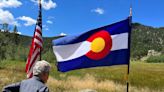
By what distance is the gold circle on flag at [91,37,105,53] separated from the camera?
13064mm

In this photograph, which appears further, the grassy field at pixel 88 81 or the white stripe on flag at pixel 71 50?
the grassy field at pixel 88 81

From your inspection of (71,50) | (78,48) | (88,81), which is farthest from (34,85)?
(88,81)

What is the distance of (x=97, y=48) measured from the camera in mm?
13156

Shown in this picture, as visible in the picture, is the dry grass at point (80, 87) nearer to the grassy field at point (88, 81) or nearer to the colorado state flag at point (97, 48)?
the grassy field at point (88, 81)

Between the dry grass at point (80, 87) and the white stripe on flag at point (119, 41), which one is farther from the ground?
the white stripe on flag at point (119, 41)

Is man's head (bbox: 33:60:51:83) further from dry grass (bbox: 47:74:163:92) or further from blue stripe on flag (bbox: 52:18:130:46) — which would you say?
dry grass (bbox: 47:74:163:92)

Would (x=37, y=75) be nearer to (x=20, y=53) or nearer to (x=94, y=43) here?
(x=94, y=43)

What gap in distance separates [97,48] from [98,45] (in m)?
0.28

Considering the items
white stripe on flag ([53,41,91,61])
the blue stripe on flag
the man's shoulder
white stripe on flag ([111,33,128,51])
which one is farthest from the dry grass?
the man's shoulder

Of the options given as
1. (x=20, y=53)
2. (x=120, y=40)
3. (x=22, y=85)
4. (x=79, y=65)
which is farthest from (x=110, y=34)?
(x=20, y=53)

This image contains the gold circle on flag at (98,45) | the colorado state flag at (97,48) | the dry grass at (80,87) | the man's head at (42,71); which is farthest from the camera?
the dry grass at (80,87)

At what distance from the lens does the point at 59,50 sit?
1307 centimetres

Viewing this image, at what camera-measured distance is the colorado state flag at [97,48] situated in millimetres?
12930

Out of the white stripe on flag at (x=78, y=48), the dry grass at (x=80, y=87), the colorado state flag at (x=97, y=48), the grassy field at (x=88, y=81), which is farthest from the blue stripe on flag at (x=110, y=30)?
the dry grass at (x=80, y=87)
